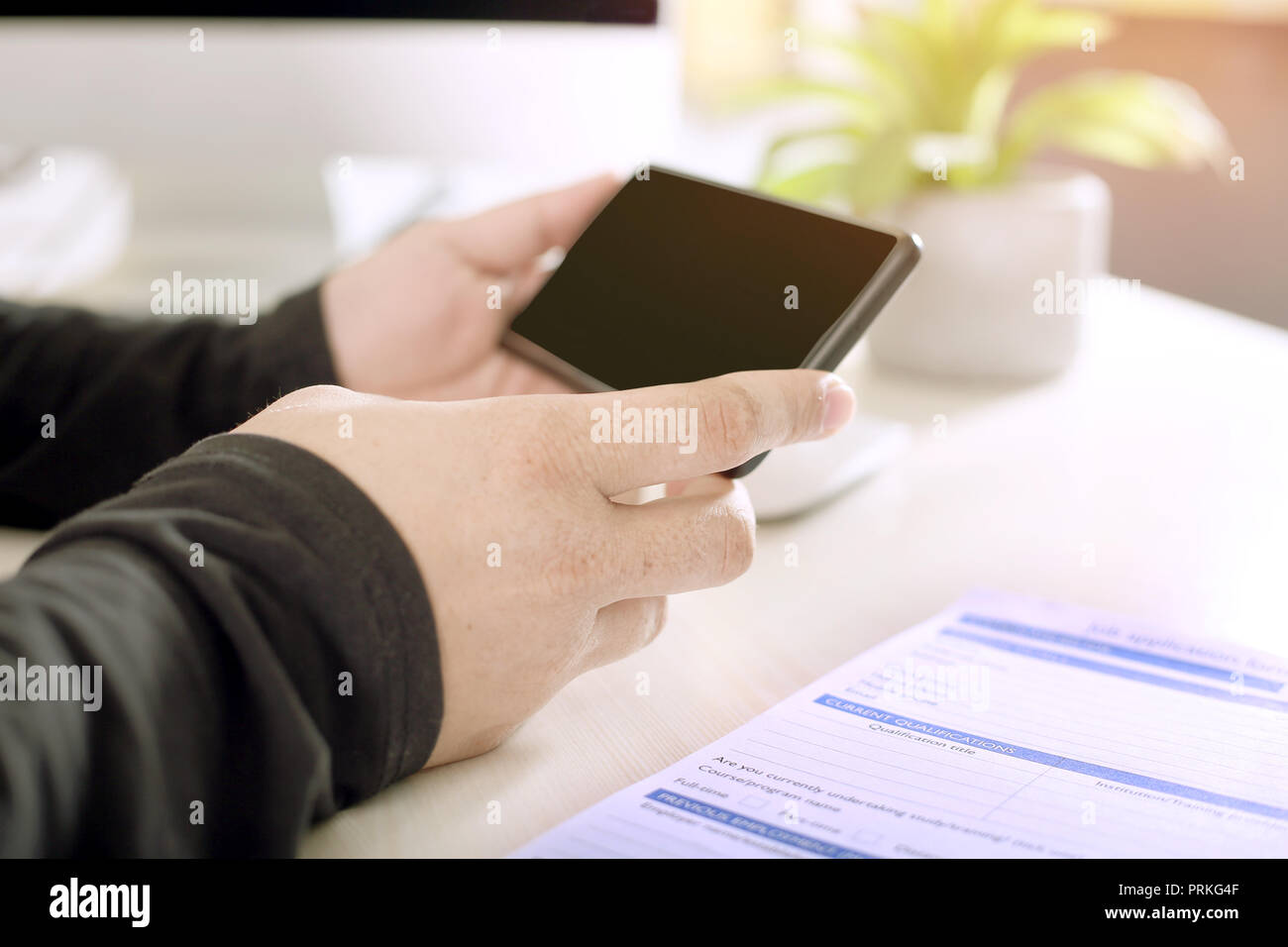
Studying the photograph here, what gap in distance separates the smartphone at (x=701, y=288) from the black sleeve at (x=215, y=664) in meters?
0.15

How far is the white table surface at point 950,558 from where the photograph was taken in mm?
341

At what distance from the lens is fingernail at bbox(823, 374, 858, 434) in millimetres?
372

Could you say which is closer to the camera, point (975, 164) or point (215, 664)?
point (215, 664)

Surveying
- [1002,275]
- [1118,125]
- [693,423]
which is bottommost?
[693,423]

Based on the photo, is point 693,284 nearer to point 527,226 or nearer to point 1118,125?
point 527,226

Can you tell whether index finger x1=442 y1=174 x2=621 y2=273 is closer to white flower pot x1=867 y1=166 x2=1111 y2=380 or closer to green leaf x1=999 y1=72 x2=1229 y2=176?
white flower pot x1=867 y1=166 x2=1111 y2=380

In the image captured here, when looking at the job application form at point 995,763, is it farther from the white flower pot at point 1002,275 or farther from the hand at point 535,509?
the white flower pot at point 1002,275

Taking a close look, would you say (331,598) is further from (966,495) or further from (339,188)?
(339,188)

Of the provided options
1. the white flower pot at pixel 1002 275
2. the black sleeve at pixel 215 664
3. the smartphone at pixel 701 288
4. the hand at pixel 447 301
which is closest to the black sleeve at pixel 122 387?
the hand at pixel 447 301

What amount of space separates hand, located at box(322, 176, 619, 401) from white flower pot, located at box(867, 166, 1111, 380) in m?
0.24

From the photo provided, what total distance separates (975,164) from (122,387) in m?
0.57

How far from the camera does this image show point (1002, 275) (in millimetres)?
725

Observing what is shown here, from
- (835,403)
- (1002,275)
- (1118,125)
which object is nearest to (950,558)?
(835,403)
